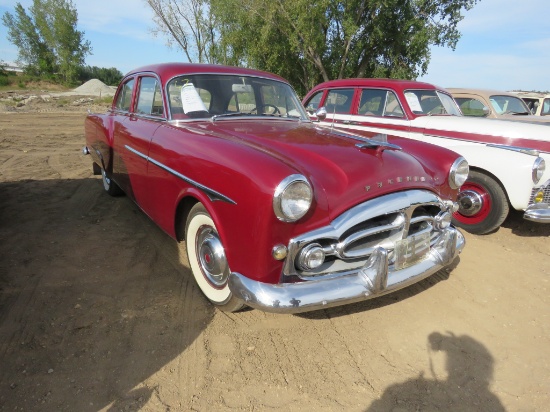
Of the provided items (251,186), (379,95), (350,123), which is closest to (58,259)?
(251,186)

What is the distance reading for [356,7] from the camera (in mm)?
13992

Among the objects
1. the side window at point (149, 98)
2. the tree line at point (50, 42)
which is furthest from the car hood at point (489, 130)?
the tree line at point (50, 42)

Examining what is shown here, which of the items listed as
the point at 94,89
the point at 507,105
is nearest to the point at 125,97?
the point at 507,105

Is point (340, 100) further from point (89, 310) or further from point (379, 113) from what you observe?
point (89, 310)

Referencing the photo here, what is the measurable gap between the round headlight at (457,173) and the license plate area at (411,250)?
0.59m

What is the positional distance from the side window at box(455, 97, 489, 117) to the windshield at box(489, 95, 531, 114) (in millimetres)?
179

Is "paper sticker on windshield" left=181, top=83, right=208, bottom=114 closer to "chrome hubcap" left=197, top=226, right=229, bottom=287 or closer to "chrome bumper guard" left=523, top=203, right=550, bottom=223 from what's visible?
"chrome hubcap" left=197, top=226, right=229, bottom=287

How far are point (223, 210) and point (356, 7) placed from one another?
14710mm

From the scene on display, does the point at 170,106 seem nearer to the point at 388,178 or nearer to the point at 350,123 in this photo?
the point at 388,178

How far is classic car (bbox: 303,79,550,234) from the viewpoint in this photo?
12.4ft

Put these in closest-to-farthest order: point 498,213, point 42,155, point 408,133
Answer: point 498,213 < point 408,133 < point 42,155

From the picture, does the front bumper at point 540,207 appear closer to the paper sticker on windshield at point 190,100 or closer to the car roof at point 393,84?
the car roof at point 393,84

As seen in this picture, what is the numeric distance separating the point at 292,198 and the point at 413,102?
157 inches

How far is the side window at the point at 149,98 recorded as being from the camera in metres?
3.16
